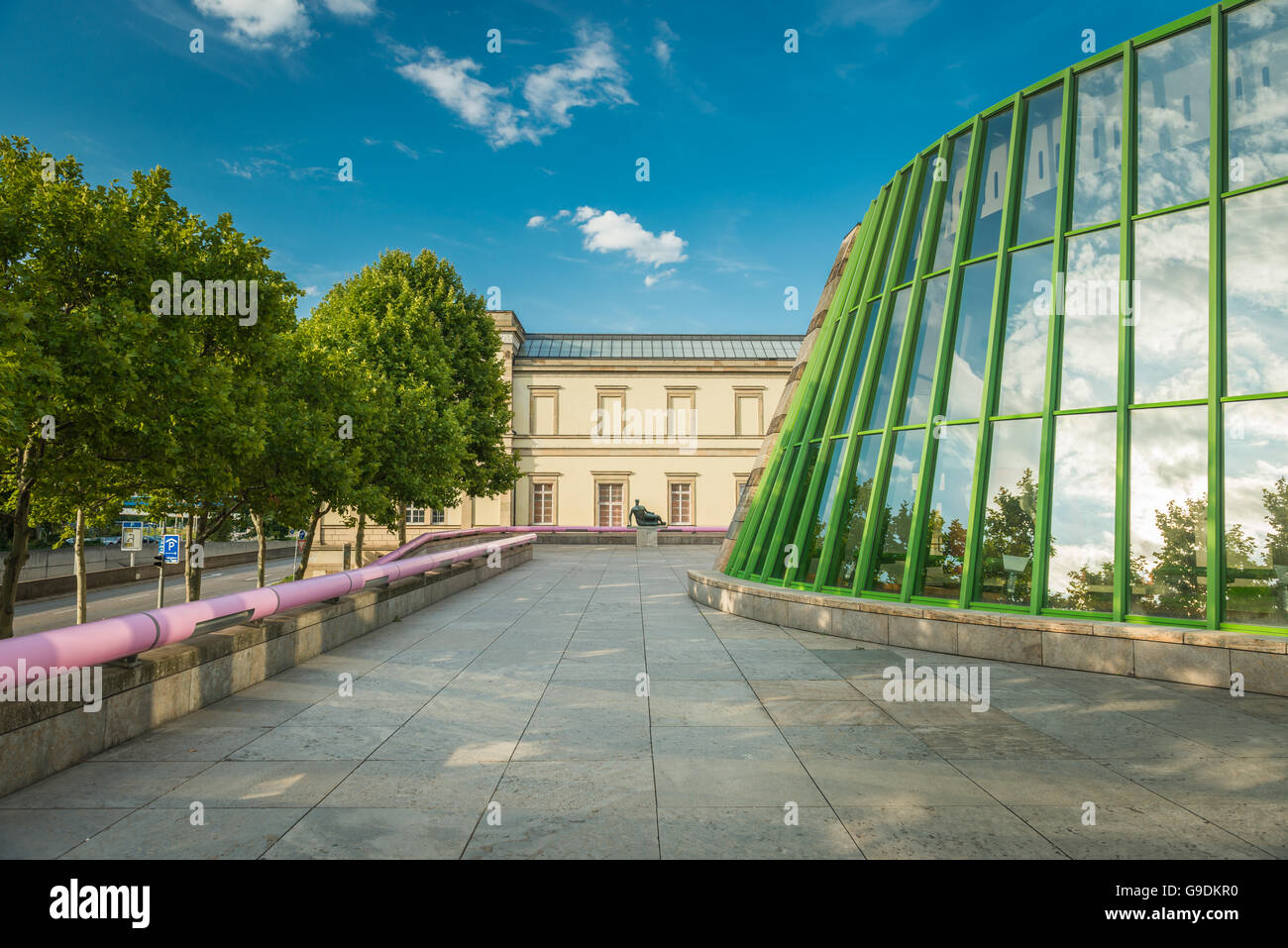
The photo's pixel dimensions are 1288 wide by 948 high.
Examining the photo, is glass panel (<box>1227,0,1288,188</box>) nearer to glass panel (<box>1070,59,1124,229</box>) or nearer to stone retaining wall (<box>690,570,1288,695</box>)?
glass panel (<box>1070,59,1124,229</box>)

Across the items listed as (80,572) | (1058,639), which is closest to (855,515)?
(1058,639)

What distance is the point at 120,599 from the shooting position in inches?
1014

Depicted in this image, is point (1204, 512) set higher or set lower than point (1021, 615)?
higher

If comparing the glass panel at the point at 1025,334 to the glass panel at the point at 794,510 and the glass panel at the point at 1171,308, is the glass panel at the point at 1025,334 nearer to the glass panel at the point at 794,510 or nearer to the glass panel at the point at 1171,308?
the glass panel at the point at 1171,308

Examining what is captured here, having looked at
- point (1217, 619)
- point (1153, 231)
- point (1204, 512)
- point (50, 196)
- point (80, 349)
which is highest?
point (50, 196)

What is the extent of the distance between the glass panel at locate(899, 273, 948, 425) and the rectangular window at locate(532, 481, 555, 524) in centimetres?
3915

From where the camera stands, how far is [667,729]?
643 centimetres

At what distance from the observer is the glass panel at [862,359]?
1283cm

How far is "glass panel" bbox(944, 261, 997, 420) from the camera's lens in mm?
10922

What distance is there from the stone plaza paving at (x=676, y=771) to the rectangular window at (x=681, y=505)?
4036 centimetres

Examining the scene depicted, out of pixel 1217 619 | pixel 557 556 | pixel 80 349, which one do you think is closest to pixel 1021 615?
pixel 1217 619

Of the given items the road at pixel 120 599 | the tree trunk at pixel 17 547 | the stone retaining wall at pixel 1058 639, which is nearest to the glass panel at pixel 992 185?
the stone retaining wall at pixel 1058 639
